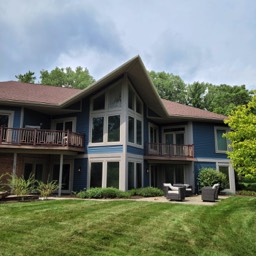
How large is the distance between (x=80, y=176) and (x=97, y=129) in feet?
9.73

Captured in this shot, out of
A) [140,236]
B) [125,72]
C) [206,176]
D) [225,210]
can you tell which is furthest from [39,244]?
[206,176]

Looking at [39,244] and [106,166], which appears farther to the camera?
[106,166]

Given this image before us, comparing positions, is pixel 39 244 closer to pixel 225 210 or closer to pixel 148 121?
pixel 225 210

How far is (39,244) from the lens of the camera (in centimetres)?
445

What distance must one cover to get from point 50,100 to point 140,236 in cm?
1177

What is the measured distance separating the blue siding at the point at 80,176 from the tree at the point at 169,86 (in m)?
28.3

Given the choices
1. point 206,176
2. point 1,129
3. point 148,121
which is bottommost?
point 206,176

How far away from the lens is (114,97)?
14.6 metres

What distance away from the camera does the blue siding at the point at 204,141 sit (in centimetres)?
1691

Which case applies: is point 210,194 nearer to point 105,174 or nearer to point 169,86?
point 105,174

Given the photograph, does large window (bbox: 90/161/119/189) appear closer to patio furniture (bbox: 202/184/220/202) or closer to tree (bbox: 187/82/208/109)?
patio furniture (bbox: 202/184/220/202)

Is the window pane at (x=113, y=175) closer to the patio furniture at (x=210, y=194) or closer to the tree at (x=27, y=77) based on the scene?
the patio furniture at (x=210, y=194)

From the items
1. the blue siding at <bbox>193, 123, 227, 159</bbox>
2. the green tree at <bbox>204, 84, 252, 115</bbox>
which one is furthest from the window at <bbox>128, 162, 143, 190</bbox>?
the green tree at <bbox>204, 84, 252, 115</bbox>

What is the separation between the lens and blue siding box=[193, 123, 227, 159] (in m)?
16.9
